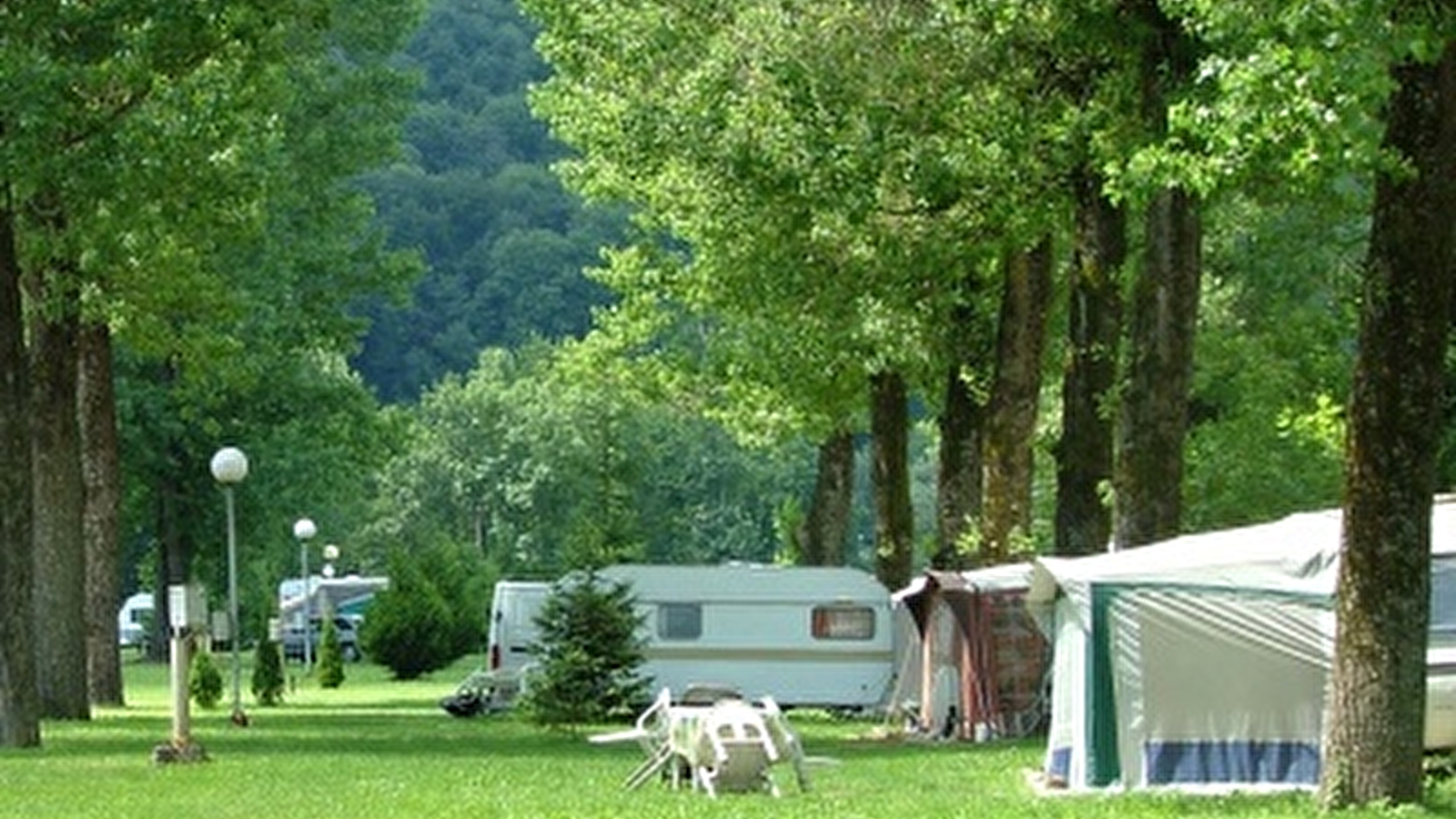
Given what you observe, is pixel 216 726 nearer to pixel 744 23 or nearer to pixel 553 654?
pixel 553 654

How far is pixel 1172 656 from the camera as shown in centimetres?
2156

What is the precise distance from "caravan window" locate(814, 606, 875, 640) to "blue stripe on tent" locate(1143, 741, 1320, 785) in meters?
20.0

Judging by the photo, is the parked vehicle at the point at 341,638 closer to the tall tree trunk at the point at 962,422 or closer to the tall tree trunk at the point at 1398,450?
the tall tree trunk at the point at 962,422

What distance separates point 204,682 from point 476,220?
7744 centimetres

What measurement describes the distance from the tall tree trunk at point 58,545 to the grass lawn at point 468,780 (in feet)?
2.40

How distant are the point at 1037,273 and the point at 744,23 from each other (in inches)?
147

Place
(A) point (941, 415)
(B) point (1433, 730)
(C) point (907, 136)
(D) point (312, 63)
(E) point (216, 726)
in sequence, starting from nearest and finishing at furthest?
(B) point (1433, 730) < (C) point (907, 136) < (E) point (216, 726) < (A) point (941, 415) < (D) point (312, 63)

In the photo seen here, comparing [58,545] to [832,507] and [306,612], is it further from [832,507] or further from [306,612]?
[306,612]

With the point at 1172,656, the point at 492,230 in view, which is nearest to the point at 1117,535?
the point at 1172,656

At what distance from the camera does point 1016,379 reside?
31.4m

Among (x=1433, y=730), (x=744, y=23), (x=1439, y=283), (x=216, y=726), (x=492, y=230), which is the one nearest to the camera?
(x=1439, y=283)

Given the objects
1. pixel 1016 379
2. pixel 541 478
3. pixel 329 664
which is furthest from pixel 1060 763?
pixel 541 478

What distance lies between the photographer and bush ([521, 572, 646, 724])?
34.4m

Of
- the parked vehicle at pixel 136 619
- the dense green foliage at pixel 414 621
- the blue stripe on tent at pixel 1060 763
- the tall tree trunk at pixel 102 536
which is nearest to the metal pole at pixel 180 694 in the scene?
the blue stripe on tent at pixel 1060 763
